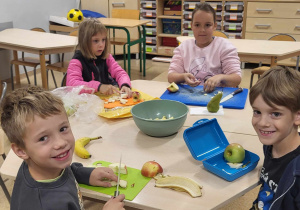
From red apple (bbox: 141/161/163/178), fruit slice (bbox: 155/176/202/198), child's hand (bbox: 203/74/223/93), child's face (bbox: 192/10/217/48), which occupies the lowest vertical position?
fruit slice (bbox: 155/176/202/198)

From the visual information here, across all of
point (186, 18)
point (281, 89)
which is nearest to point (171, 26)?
point (186, 18)

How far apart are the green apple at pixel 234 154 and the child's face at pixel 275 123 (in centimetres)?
11

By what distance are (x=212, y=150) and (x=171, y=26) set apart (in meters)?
4.64

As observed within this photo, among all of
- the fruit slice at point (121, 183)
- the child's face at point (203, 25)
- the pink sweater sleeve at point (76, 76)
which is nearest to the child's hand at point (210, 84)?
the child's face at point (203, 25)

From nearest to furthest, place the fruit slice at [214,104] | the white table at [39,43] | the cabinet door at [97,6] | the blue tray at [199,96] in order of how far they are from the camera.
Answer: the fruit slice at [214,104] → the blue tray at [199,96] → the white table at [39,43] → the cabinet door at [97,6]

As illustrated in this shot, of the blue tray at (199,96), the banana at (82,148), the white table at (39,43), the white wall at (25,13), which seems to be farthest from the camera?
the white wall at (25,13)

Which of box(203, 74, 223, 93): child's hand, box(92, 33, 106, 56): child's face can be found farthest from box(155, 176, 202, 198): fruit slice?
box(92, 33, 106, 56): child's face

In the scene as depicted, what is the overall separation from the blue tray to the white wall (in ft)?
11.3

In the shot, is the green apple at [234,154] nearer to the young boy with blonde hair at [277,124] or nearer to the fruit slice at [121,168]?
the young boy with blonde hair at [277,124]

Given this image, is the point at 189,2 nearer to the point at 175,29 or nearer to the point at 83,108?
the point at 175,29

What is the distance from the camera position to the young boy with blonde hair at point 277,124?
1029 mm

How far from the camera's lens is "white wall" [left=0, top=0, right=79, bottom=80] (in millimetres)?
4461

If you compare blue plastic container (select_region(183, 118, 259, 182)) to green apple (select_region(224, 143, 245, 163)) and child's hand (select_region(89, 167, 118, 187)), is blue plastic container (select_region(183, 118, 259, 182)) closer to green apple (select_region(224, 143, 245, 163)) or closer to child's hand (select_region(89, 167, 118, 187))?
green apple (select_region(224, 143, 245, 163))

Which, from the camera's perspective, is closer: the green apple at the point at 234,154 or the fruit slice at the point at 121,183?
the fruit slice at the point at 121,183
